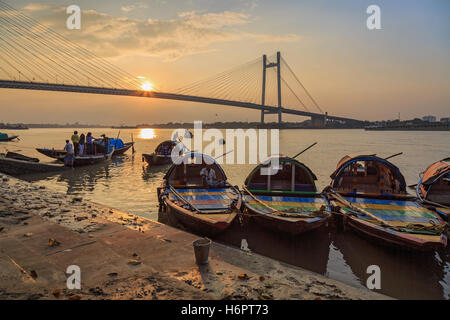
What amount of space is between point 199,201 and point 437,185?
8.71 metres

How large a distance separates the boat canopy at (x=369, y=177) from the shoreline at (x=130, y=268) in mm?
5648

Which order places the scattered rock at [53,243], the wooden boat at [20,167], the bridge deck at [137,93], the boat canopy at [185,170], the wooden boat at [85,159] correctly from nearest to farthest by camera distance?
the scattered rock at [53,243] < the boat canopy at [185,170] < the wooden boat at [20,167] < the wooden boat at [85,159] < the bridge deck at [137,93]

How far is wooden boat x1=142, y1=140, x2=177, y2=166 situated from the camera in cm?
2241

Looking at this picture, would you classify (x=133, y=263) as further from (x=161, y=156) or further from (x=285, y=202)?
(x=161, y=156)

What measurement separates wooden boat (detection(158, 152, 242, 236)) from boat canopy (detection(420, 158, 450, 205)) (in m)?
6.58

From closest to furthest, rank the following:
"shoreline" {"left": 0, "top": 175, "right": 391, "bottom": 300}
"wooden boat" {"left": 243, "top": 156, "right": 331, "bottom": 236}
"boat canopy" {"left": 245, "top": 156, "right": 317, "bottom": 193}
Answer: "shoreline" {"left": 0, "top": 175, "right": 391, "bottom": 300}
"wooden boat" {"left": 243, "top": 156, "right": 331, "bottom": 236}
"boat canopy" {"left": 245, "top": 156, "right": 317, "bottom": 193}

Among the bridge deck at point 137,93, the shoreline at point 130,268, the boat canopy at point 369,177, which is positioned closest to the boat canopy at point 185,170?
the shoreline at point 130,268

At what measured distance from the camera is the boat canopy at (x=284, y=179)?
30.8ft

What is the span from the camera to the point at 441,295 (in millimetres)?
5113

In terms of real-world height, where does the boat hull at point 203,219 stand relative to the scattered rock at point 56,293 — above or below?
below

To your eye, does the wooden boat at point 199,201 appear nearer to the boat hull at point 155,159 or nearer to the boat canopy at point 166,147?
the boat hull at point 155,159

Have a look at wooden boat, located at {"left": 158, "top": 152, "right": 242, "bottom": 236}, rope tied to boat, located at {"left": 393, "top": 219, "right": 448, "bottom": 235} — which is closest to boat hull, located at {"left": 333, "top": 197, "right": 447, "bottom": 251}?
rope tied to boat, located at {"left": 393, "top": 219, "right": 448, "bottom": 235}

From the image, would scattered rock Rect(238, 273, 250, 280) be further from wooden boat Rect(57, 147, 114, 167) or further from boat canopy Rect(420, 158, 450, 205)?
wooden boat Rect(57, 147, 114, 167)
